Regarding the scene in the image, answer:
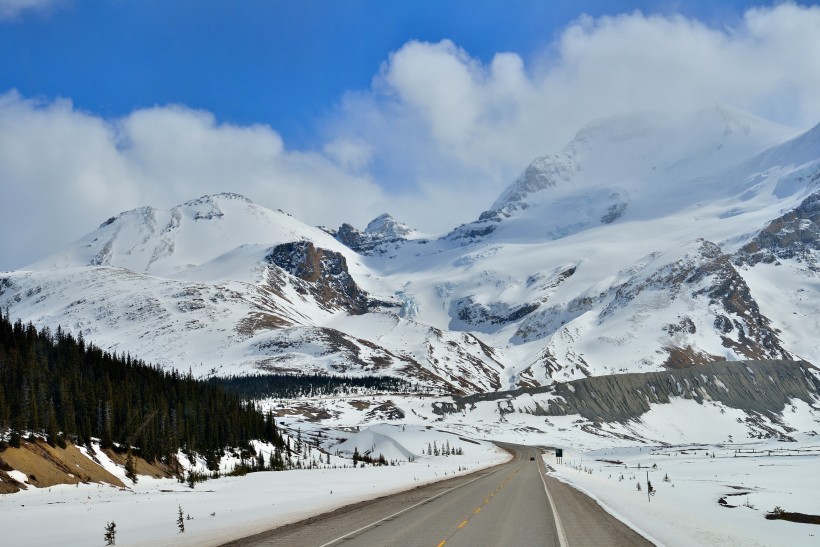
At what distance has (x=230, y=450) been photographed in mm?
88125

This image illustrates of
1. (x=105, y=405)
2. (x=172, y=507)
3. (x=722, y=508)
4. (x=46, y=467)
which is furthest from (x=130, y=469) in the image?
(x=722, y=508)

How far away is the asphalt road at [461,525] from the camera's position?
2147 centimetres

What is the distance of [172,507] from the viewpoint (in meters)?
34.6

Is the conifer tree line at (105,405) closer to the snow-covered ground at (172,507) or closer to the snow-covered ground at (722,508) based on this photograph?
the snow-covered ground at (172,507)

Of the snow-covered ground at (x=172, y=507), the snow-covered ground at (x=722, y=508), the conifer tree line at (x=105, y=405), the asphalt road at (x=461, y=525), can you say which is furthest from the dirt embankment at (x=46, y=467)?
the snow-covered ground at (x=722, y=508)

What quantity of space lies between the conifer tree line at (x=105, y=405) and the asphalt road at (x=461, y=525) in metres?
29.1

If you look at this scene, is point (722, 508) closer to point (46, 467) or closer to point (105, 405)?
point (46, 467)

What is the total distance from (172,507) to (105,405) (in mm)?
33511

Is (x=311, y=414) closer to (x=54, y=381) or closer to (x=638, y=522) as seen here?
(x=54, y=381)

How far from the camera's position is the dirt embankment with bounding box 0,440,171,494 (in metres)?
41.6

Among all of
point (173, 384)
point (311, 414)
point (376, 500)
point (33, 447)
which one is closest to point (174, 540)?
point (376, 500)

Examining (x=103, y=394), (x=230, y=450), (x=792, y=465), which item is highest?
(x=103, y=394)

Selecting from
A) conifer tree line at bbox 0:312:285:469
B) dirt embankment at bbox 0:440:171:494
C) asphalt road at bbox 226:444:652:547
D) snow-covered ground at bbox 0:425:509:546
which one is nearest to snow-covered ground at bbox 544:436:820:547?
asphalt road at bbox 226:444:652:547

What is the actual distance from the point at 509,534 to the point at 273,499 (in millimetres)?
21073
